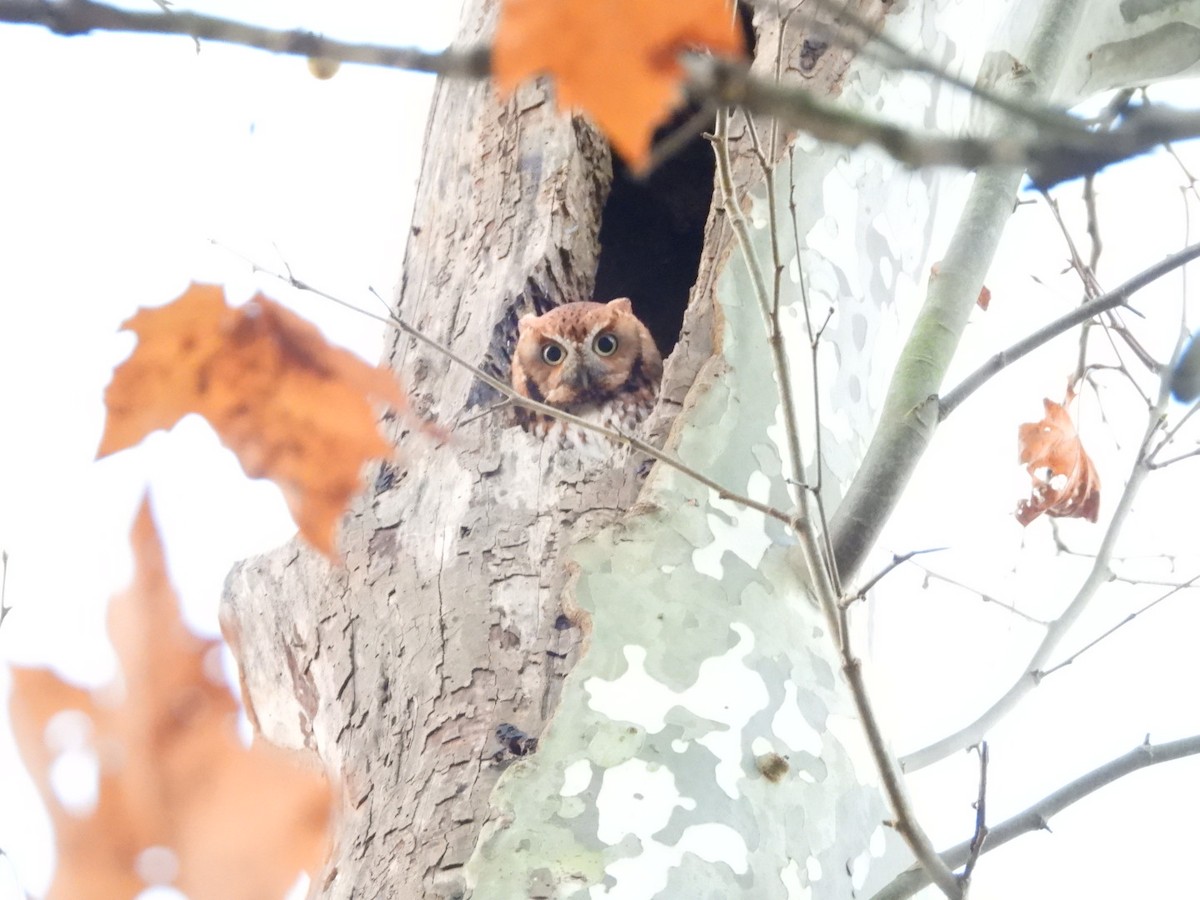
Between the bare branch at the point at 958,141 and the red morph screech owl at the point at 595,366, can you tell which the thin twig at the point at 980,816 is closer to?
the bare branch at the point at 958,141

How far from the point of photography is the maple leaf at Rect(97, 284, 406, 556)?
1.60 m

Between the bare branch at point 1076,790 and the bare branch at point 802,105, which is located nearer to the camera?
the bare branch at point 802,105

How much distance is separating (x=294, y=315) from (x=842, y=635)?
2.77ft

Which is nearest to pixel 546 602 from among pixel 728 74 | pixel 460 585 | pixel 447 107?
pixel 460 585

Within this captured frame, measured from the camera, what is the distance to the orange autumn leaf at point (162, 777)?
0.88 m

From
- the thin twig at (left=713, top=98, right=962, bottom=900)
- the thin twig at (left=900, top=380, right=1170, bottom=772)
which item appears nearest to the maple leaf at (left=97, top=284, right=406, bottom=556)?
the thin twig at (left=713, top=98, right=962, bottom=900)

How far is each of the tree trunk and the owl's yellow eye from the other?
2.74ft

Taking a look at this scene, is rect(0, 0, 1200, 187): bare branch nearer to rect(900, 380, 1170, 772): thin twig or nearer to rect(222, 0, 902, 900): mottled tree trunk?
rect(222, 0, 902, 900): mottled tree trunk

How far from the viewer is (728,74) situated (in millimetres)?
672

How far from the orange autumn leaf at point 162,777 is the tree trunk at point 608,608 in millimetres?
587

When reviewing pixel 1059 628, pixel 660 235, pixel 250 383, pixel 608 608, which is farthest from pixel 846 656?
pixel 660 235

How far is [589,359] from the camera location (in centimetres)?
383

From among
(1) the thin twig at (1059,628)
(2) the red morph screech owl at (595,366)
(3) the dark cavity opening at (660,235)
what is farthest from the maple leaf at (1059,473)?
(3) the dark cavity opening at (660,235)

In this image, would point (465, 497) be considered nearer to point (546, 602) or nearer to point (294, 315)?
point (546, 602)
